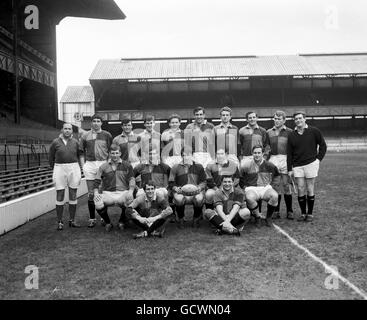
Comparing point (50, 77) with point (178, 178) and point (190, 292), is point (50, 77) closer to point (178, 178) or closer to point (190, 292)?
point (178, 178)

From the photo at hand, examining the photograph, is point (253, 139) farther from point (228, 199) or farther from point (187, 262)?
point (187, 262)

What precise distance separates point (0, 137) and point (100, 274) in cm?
1389

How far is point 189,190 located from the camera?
6.29 meters

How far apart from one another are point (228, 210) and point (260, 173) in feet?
3.19

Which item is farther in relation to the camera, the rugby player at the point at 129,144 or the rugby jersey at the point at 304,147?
the rugby player at the point at 129,144

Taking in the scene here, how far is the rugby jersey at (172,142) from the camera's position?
6797 millimetres

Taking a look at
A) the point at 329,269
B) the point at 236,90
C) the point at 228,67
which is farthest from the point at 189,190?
the point at 228,67

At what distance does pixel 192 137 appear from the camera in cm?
696

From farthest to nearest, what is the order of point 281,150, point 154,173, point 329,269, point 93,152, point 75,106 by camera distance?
1. point 75,106
2. point 281,150
3. point 93,152
4. point 154,173
5. point 329,269

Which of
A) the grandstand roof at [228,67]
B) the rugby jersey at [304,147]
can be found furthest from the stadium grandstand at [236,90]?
the rugby jersey at [304,147]

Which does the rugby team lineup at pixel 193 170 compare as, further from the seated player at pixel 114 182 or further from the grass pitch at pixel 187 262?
the grass pitch at pixel 187 262

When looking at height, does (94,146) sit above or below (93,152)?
above

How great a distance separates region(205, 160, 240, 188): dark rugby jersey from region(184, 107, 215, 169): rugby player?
0.42 m

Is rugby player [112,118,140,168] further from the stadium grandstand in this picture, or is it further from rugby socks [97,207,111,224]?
the stadium grandstand
